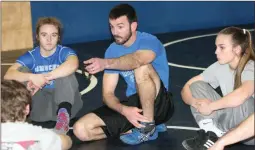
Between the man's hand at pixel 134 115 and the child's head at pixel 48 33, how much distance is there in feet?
2.56

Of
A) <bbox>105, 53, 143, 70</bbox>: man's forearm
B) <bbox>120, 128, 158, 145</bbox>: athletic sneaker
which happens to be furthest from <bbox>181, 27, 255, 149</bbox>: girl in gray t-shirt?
<bbox>105, 53, 143, 70</bbox>: man's forearm

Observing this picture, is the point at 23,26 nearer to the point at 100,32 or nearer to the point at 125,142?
the point at 100,32

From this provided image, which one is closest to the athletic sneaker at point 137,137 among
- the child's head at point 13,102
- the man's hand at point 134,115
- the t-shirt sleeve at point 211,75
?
the man's hand at point 134,115

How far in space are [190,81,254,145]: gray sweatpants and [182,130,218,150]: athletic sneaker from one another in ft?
0.29

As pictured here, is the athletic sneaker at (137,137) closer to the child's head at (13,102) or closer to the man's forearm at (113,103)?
the man's forearm at (113,103)

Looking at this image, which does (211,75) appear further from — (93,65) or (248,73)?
(93,65)

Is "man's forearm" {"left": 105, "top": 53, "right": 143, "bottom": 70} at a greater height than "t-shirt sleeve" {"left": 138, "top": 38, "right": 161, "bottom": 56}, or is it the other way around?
"t-shirt sleeve" {"left": 138, "top": 38, "right": 161, "bottom": 56}

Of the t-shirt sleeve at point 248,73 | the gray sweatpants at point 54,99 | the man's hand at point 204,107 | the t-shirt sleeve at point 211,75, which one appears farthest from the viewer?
the gray sweatpants at point 54,99

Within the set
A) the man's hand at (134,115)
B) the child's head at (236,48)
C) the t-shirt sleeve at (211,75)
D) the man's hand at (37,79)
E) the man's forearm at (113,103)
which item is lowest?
the man's hand at (134,115)

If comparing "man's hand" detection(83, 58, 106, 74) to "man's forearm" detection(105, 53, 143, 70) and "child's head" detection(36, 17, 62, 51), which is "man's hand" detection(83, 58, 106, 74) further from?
"child's head" detection(36, 17, 62, 51)

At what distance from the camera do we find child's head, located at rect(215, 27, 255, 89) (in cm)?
363

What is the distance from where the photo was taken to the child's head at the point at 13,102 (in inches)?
99.6

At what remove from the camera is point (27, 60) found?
4348mm

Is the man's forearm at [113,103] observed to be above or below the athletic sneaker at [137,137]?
above
